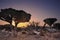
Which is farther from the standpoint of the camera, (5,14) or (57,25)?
(57,25)

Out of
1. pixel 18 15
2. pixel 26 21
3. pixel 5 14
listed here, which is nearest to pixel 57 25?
pixel 26 21

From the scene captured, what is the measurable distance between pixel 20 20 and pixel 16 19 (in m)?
1.03

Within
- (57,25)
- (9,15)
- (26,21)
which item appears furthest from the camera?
(57,25)

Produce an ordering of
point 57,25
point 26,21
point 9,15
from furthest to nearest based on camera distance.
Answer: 1. point 57,25
2. point 26,21
3. point 9,15

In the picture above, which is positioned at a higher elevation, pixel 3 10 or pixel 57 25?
pixel 3 10

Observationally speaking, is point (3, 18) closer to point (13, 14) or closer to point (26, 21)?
point (13, 14)

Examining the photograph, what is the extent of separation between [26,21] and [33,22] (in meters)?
2.60

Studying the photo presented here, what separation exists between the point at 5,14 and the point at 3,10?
91cm

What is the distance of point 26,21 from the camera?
3167 centimetres

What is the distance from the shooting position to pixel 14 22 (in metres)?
30.0

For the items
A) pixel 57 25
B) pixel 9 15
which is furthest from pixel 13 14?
pixel 57 25

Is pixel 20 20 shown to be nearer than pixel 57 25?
Yes

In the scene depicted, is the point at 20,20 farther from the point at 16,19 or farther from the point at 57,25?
the point at 57,25

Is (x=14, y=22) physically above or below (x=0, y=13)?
below
